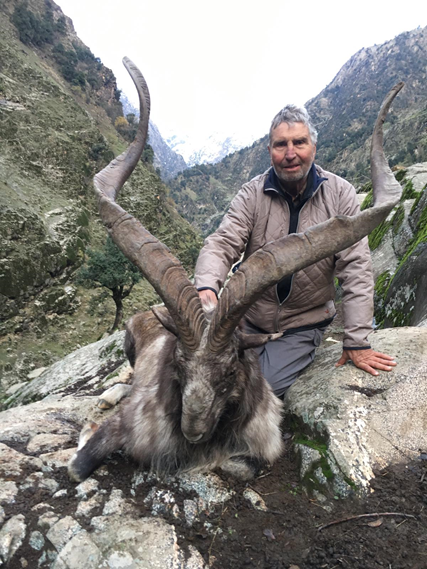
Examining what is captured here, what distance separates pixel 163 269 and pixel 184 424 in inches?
53.4

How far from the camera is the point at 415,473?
316cm

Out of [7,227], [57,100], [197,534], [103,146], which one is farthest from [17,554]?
[57,100]

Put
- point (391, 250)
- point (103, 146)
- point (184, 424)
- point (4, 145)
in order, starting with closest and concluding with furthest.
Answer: point (184, 424) < point (391, 250) < point (4, 145) < point (103, 146)

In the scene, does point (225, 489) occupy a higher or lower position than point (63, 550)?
lower

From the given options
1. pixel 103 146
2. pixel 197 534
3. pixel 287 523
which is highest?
pixel 103 146

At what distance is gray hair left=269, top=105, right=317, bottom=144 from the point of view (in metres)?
4.57

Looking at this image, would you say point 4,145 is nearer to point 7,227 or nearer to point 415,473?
point 7,227

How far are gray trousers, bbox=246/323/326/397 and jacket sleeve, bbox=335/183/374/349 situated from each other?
733 mm

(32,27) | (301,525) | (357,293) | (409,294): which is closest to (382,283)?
(409,294)

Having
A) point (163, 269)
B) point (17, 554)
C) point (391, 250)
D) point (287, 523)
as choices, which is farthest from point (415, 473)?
point (391, 250)

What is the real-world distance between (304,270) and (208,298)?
56.2 inches

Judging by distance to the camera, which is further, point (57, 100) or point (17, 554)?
point (57, 100)

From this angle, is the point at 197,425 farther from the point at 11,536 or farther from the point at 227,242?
the point at 227,242

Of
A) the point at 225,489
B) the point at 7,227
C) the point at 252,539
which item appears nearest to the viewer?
the point at 252,539
